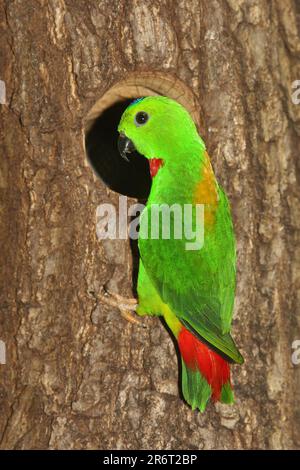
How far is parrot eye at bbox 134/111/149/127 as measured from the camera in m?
3.33

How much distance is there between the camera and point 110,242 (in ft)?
11.1

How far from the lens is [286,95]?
141 inches

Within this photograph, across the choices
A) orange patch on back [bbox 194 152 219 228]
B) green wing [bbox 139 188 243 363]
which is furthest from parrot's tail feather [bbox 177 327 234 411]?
orange patch on back [bbox 194 152 219 228]

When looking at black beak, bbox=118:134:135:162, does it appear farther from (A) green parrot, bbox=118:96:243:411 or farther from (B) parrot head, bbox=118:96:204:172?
(A) green parrot, bbox=118:96:243:411

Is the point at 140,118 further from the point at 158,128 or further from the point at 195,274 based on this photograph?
the point at 195,274

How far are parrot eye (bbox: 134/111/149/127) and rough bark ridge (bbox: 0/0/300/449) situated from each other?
21cm

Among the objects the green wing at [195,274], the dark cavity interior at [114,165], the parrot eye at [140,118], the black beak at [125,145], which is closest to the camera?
the green wing at [195,274]

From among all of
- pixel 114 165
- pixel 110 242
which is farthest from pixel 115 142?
pixel 110 242

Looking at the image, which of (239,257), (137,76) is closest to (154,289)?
(239,257)

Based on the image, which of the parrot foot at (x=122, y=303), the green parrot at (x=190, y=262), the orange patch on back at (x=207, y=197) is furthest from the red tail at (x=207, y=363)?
the orange patch on back at (x=207, y=197)

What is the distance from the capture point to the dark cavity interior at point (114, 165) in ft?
13.9

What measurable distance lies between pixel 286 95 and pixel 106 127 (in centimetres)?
114

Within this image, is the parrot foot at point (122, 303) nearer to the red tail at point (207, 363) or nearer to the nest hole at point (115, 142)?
the red tail at point (207, 363)

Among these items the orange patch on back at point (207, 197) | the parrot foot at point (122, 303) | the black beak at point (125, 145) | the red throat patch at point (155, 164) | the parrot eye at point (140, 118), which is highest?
the parrot eye at point (140, 118)
